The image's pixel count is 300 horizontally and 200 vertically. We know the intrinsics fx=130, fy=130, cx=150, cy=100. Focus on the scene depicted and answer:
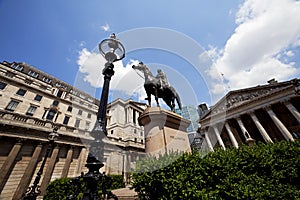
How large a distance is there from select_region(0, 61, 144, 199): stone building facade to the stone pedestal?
4483 millimetres

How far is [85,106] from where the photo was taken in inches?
1248

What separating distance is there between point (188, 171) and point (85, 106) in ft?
107

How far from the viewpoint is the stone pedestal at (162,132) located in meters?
5.36

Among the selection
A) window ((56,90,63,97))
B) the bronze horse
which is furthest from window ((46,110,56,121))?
the bronze horse

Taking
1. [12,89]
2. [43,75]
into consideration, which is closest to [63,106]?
[12,89]

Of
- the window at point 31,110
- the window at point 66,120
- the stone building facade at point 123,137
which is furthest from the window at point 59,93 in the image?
the stone building facade at point 123,137

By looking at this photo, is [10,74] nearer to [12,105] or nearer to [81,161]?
[12,105]

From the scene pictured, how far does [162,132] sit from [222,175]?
260 centimetres

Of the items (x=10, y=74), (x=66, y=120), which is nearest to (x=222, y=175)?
(x=66, y=120)

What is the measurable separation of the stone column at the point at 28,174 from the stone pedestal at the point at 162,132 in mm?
18857

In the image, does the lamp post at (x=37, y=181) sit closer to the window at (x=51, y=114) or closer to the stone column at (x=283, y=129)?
the window at (x=51, y=114)

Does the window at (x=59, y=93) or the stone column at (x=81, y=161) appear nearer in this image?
the stone column at (x=81, y=161)

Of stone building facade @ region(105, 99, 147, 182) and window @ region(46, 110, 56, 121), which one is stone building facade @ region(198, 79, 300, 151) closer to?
stone building facade @ region(105, 99, 147, 182)

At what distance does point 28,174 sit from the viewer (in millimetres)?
15977
